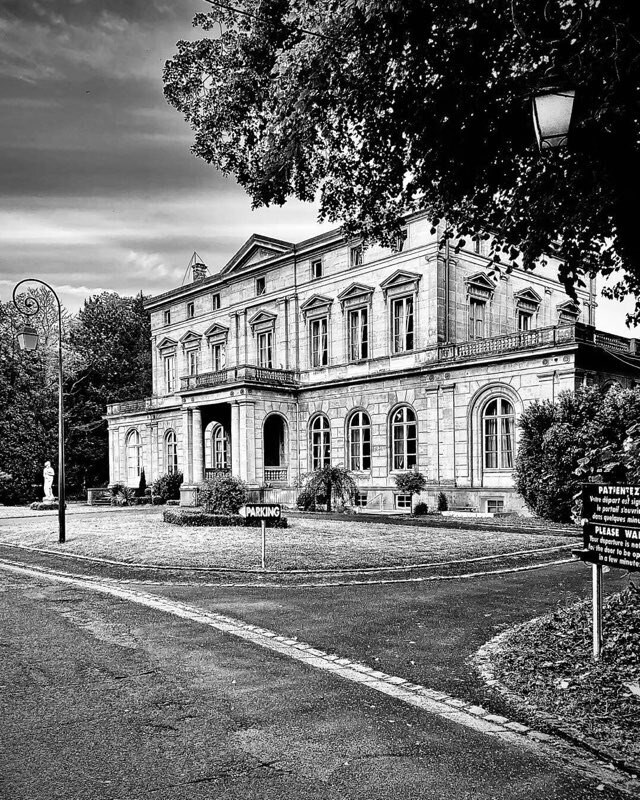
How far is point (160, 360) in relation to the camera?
172 feet

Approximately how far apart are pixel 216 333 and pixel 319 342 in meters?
10.2

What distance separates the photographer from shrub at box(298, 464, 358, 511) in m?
31.4

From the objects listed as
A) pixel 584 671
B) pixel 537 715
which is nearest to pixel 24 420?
pixel 584 671

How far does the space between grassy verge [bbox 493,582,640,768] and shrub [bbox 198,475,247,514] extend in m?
18.4

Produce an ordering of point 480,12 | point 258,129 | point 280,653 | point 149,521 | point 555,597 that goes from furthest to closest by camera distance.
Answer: point 149,521
point 258,129
point 555,597
point 480,12
point 280,653

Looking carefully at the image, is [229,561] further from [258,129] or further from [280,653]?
[258,129]

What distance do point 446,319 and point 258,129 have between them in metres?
21.7

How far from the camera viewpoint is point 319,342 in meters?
39.0

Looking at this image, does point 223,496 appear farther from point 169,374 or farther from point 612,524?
point 169,374

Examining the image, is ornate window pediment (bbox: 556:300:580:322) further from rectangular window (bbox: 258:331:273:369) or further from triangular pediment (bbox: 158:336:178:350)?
triangular pediment (bbox: 158:336:178:350)

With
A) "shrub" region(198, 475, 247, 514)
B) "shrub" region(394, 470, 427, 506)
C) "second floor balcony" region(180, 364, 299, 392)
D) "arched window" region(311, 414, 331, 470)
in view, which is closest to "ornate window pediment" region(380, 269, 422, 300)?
"second floor balcony" region(180, 364, 299, 392)

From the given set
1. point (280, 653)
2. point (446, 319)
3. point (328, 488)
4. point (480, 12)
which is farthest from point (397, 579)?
point (446, 319)

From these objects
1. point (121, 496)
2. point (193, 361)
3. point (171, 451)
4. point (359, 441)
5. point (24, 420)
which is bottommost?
point (121, 496)

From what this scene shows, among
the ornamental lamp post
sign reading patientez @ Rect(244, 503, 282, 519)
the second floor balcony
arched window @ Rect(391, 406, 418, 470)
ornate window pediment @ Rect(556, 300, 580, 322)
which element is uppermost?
ornate window pediment @ Rect(556, 300, 580, 322)
